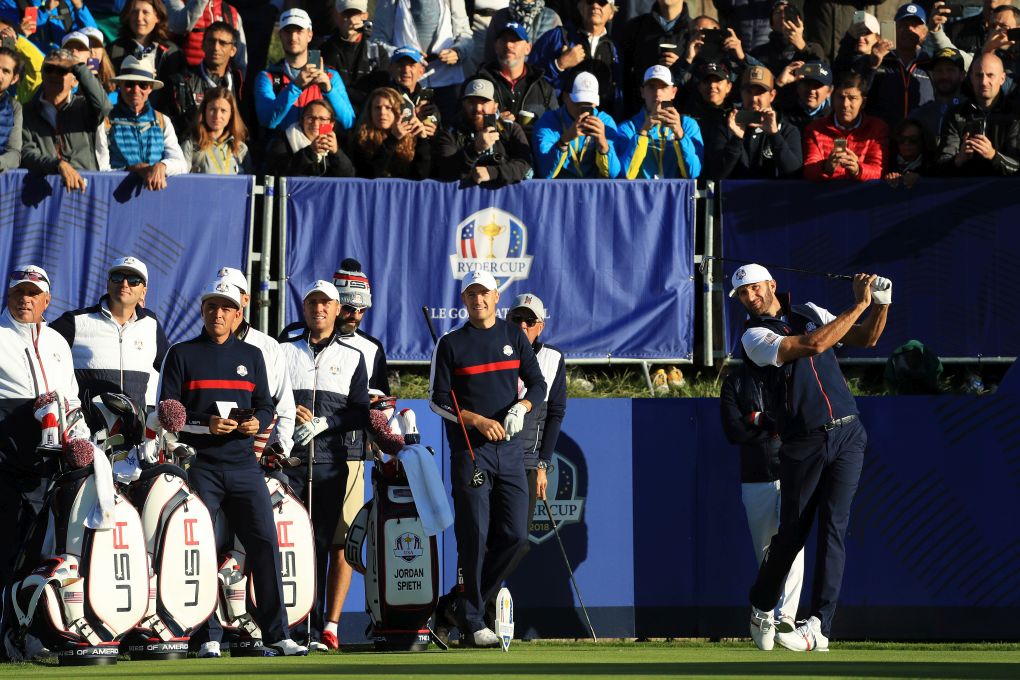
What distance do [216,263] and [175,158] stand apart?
1.01 m

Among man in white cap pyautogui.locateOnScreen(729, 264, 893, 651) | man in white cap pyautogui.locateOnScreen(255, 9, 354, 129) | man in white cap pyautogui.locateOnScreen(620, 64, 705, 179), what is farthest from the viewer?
man in white cap pyautogui.locateOnScreen(255, 9, 354, 129)

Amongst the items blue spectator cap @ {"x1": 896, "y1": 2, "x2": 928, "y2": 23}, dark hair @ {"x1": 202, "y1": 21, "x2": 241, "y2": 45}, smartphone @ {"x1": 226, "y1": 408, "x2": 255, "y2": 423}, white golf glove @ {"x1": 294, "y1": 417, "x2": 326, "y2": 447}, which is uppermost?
blue spectator cap @ {"x1": 896, "y1": 2, "x2": 928, "y2": 23}

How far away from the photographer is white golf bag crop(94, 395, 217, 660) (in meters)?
9.02

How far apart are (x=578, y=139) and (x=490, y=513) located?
464 centimetres

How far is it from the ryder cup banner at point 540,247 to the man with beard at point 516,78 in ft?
4.60

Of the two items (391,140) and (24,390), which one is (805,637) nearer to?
(24,390)

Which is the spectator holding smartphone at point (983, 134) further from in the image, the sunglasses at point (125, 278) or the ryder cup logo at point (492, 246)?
the sunglasses at point (125, 278)

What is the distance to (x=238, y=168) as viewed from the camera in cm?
1408

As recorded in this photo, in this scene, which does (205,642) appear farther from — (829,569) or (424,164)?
(424,164)

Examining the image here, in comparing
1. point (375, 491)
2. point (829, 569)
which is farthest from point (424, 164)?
point (829, 569)

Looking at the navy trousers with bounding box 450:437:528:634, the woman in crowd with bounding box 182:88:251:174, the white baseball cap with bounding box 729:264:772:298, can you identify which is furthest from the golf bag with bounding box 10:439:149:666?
the woman in crowd with bounding box 182:88:251:174

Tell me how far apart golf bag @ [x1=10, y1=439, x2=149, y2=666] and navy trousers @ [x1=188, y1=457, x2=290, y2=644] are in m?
0.55

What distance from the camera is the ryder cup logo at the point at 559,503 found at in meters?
11.5

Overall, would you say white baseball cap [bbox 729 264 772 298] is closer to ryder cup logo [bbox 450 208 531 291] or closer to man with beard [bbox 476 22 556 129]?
ryder cup logo [bbox 450 208 531 291]
